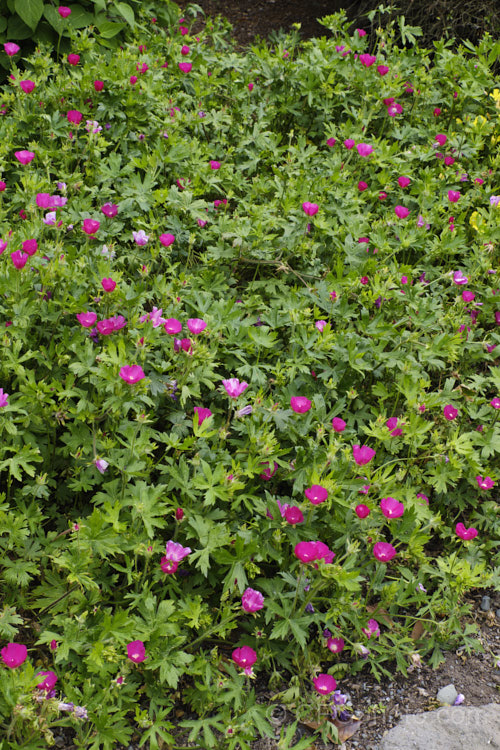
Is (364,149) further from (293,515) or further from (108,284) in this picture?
(293,515)

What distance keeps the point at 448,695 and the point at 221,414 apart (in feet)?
3.98

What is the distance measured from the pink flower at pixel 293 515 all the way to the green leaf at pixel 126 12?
11.3 ft

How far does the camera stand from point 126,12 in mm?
4109

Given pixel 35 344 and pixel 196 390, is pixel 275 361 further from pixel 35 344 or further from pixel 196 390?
pixel 35 344

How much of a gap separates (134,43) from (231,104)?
73cm

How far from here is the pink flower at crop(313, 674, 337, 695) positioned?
6.27ft

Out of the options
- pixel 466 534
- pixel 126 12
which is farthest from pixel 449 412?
pixel 126 12

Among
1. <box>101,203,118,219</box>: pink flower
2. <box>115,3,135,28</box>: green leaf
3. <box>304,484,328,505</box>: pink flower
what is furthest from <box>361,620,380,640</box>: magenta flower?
<box>115,3,135,28</box>: green leaf

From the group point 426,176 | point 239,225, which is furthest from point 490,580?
point 426,176

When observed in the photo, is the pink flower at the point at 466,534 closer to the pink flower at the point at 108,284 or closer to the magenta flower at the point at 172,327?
the magenta flower at the point at 172,327

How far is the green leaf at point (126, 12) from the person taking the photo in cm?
409

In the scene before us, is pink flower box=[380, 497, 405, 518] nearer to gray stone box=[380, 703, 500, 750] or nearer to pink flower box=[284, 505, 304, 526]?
pink flower box=[284, 505, 304, 526]

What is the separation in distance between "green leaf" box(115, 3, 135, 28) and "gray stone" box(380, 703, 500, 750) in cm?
403

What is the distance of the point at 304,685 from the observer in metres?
2.06
